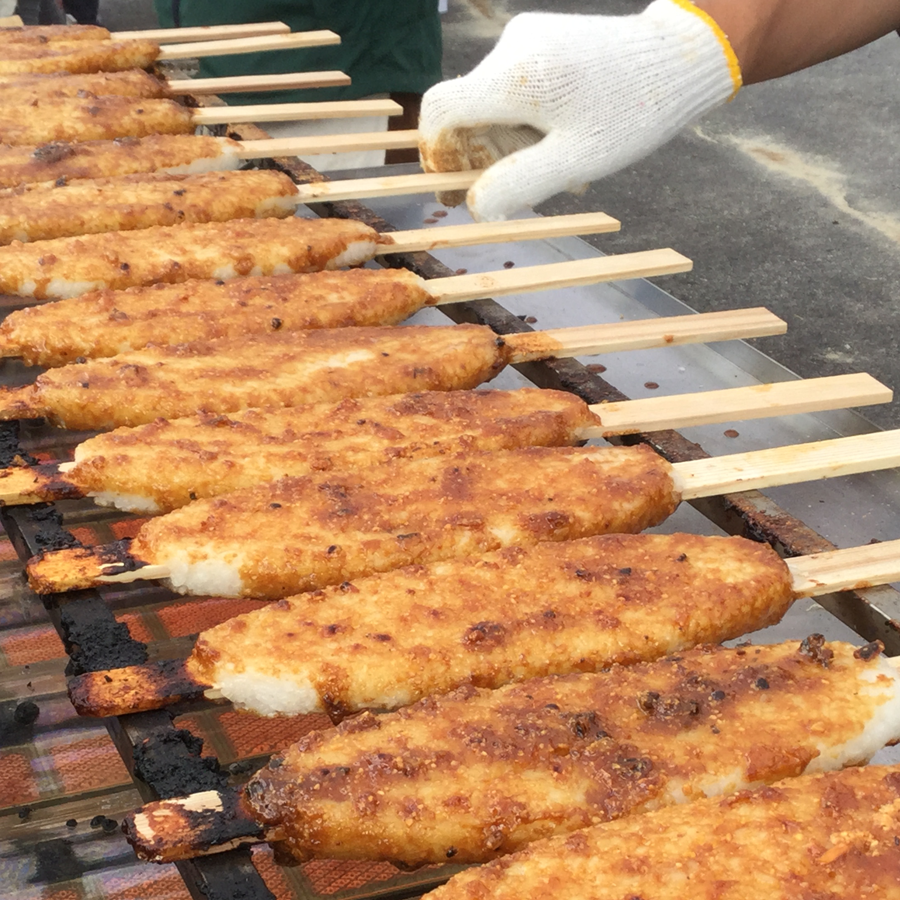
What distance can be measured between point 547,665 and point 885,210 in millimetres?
7498

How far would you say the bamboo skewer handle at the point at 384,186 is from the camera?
3406mm

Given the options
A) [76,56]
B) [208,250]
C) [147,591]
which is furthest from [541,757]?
[76,56]

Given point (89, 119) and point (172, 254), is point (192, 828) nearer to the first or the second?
point (172, 254)

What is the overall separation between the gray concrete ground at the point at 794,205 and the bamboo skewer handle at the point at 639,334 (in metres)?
3.19

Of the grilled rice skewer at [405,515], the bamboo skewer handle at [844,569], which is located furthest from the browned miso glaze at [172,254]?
the bamboo skewer handle at [844,569]

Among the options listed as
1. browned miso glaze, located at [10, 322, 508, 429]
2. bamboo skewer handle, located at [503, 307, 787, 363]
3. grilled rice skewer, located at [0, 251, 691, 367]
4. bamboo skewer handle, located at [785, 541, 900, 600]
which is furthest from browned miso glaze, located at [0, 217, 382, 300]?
bamboo skewer handle, located at [785, 541, 900, 600]

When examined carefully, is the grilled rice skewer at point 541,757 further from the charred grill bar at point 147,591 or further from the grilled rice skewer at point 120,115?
the grilled rice skewer at point 120,115

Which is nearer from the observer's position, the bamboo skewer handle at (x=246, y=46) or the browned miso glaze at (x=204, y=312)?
the browned miso glaze at (x=204, y=312)

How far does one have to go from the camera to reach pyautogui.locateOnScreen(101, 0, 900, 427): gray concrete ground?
22.5 ft

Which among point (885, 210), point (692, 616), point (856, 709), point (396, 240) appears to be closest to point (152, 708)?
point (692, 616)

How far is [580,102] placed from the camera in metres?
3.02

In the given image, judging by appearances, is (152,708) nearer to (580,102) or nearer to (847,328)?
(580,102)

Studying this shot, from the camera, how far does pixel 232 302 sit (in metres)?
2.71

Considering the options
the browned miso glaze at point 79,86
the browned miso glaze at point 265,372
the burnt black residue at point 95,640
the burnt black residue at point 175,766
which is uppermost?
the browned miso glaze at point 79,86
